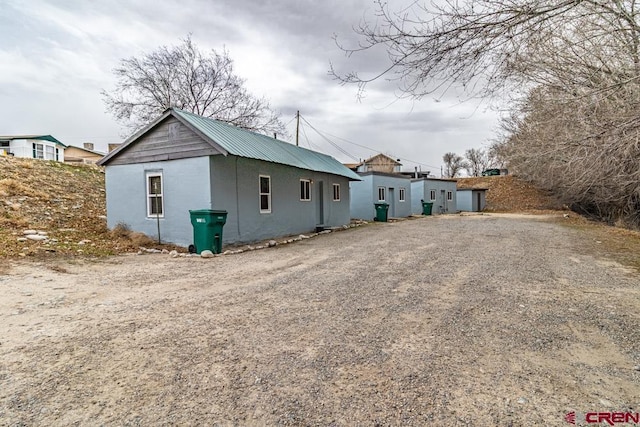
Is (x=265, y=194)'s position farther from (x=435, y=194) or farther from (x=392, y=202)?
(x=435, y=194)

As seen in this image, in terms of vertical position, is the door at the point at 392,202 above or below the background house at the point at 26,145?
below

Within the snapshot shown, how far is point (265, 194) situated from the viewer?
38.3 ft

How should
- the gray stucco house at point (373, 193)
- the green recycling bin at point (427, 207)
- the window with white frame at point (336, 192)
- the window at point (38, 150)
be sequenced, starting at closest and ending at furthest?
the window with white frame at point (336, 192)
the gray stucco house at point (373, 193)
the green recycling bin at point (427, 207)
the window at point (38, 150)

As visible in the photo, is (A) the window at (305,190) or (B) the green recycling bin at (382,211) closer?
(A) the window at (305,190)

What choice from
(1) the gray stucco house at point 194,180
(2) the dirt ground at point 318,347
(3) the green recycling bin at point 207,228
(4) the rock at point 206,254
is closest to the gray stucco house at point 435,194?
(1) the gray stucco house at point 194,180

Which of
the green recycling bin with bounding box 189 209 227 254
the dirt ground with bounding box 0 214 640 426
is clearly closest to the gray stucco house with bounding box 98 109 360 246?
the green recycling bin with bounding box 189 209 227 254

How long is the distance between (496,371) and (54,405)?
3.17 meters

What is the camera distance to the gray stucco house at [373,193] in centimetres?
2105

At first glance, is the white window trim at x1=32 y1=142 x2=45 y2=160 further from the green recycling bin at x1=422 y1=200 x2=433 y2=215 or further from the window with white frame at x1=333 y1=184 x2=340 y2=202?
the green recycling bin at x1=422 y1=200 x2=433 y2=215

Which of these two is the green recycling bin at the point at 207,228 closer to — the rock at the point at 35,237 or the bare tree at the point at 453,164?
the rock at the point at 35,237

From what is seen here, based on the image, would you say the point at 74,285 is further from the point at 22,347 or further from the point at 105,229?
the point at 105,229

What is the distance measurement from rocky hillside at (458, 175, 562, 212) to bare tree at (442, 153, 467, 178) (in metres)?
20.4

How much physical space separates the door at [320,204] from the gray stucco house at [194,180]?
2.33m

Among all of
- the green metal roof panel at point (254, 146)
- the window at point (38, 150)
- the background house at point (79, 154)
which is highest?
the background house at point (79, 154)
